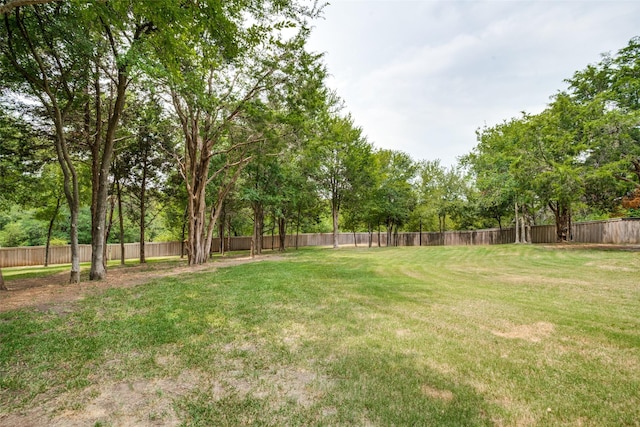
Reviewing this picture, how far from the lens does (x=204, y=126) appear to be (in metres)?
12.9

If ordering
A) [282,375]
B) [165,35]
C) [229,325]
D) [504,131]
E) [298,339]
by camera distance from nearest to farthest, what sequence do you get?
[282,375] < [298,339] < [229,325] < [165,35] < [504,131]

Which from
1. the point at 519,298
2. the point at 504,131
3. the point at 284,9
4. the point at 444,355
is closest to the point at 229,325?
the point at 444,355

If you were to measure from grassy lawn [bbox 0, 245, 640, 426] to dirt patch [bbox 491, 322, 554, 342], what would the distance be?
0.03 metres

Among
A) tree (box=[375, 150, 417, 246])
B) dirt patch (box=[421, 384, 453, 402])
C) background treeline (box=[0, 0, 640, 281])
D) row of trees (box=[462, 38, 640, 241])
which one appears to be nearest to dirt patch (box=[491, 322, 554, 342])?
dirt patch (box=[421, 384, 453, 402])

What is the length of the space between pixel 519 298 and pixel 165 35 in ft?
27.5

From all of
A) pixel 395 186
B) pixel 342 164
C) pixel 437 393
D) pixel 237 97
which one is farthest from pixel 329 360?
pixel 395 186

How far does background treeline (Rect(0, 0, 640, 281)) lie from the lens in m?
6.88

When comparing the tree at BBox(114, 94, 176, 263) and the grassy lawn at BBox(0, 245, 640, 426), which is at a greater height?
the tree at BBox(114, 94, 176, 263)

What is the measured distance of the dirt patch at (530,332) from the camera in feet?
12.5

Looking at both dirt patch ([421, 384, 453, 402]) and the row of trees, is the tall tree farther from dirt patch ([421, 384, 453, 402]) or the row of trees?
the row of trees

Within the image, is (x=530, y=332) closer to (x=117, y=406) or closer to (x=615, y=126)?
(x=117, y=406)

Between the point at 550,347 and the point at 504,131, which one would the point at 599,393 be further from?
the point at 504,131

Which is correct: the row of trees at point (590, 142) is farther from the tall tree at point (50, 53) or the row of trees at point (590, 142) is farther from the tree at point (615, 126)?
the tall tree at point (50, 53)

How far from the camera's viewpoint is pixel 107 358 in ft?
11.0
